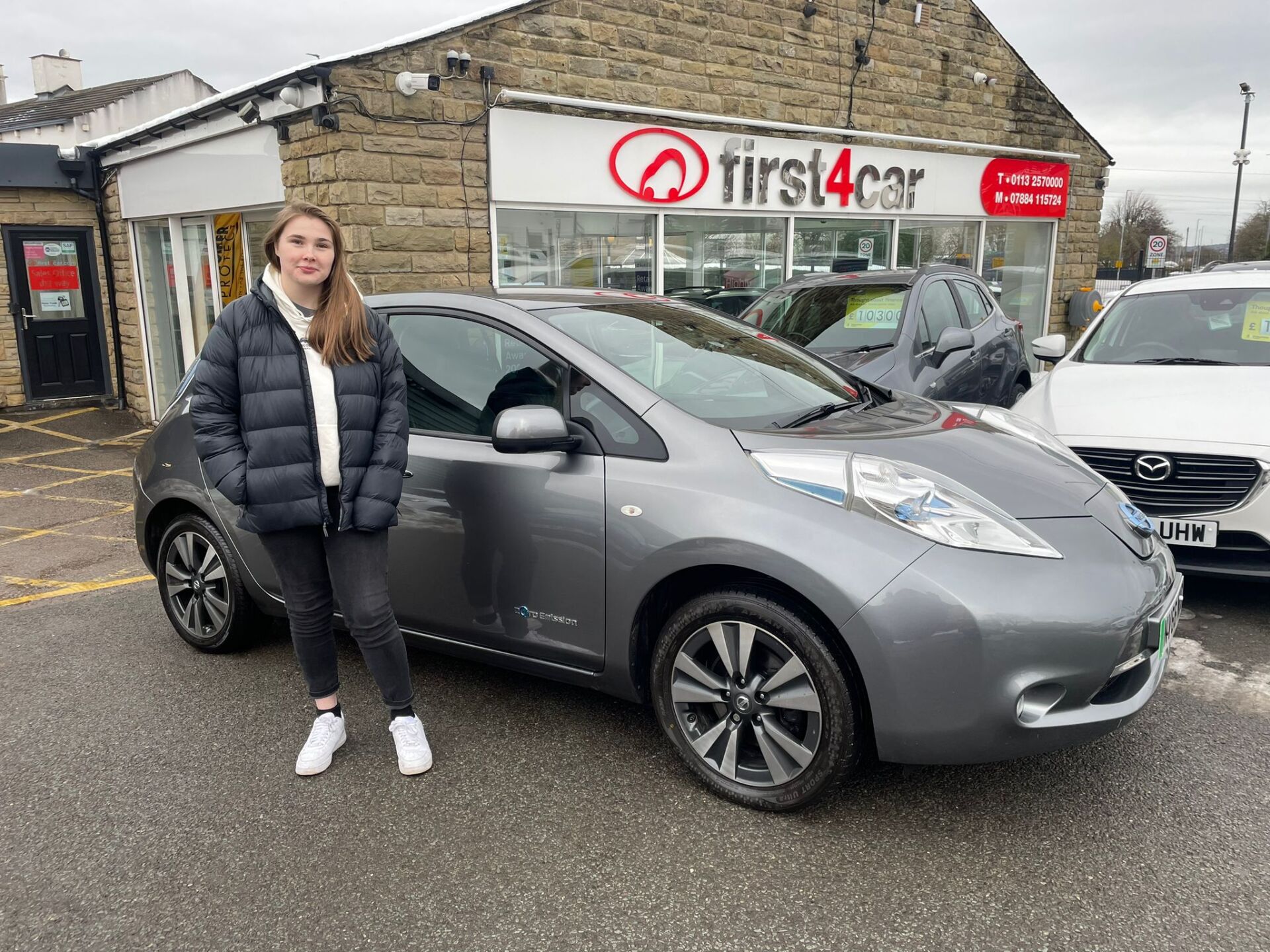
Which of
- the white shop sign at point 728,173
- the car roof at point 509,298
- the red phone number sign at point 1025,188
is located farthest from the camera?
the red phone number sign at point 1025,188

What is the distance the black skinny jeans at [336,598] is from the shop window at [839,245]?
28.4ft

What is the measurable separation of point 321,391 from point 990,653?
208 cm

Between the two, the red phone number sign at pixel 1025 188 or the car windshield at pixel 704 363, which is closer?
the car windshield at pixel 704 363

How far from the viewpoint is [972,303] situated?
7.41 metres

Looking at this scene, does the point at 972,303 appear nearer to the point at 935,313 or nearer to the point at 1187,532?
the point at 935,313

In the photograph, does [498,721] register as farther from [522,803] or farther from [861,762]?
[861,762]

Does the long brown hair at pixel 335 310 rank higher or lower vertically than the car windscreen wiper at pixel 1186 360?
higher

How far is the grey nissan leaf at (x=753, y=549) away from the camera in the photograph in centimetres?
255

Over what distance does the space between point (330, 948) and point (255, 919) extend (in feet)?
0.83

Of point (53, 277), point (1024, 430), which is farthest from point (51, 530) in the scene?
point (1024, 430)

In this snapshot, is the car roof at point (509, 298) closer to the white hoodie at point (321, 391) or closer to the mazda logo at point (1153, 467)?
the white hoodie at point (321, 391)

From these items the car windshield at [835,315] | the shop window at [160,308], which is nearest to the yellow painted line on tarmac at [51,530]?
the shop window at [160,308]

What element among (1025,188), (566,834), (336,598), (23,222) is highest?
(1025,188)

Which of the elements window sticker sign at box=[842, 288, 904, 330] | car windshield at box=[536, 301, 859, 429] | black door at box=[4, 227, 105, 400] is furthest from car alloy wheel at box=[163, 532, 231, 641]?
black door at box=[4, 227, 105, 400]
